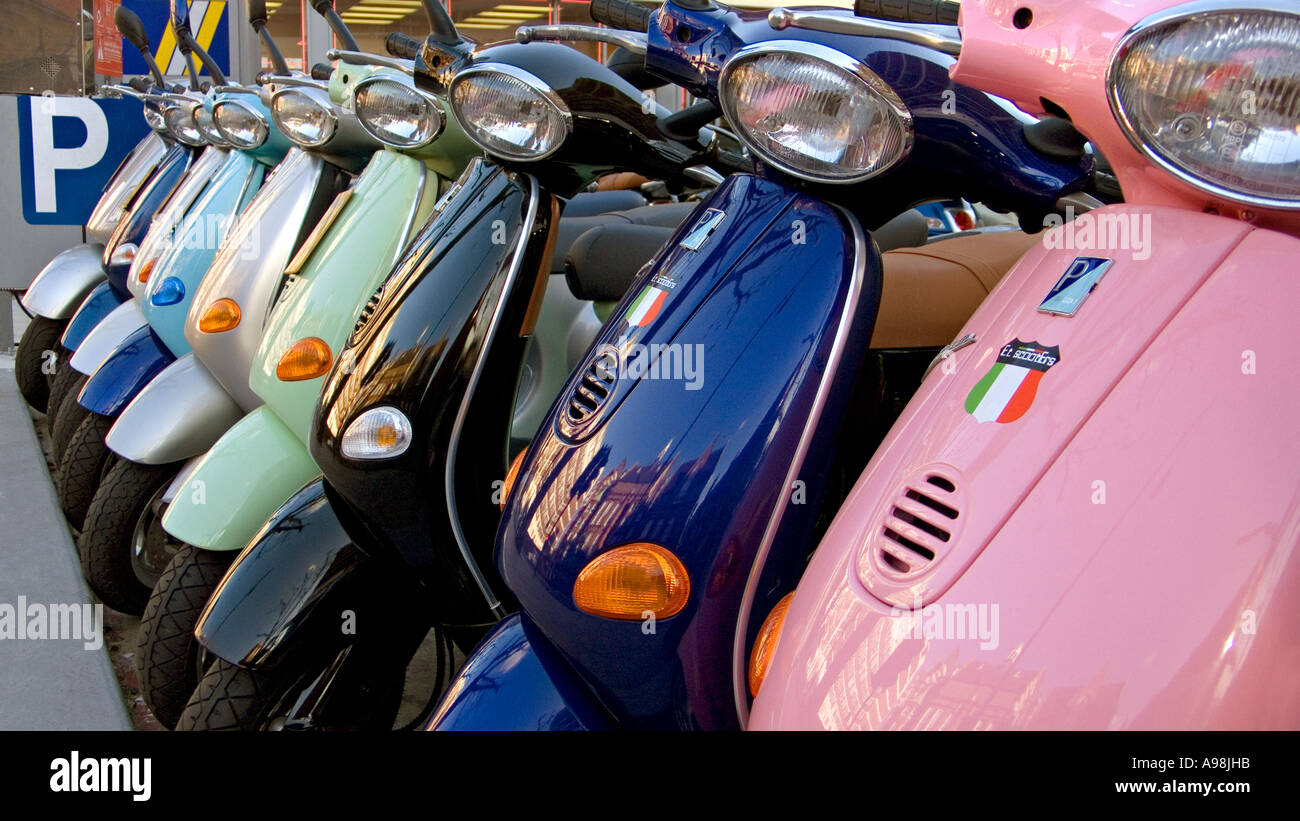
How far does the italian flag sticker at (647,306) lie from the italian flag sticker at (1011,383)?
18.7 inches

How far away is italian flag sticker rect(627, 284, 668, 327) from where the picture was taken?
56.4 inches

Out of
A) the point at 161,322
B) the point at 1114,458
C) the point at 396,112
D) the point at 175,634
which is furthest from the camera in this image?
the point at 161,322

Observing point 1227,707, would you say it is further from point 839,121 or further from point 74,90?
point 74,90

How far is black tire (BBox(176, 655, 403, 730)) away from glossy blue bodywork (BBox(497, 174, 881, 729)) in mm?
664

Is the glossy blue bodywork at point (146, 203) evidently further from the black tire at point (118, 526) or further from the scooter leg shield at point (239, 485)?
the scooter leg shield at point (239, 485)

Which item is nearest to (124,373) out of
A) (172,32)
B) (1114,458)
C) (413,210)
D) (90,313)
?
(90,313)

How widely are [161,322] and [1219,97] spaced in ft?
9.34

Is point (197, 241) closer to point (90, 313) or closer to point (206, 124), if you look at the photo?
point (206, 124)

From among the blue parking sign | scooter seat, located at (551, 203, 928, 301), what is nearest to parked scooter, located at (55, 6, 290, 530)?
scooter seat, located at (551, 203, 928, 301)

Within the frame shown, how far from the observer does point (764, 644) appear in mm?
1322

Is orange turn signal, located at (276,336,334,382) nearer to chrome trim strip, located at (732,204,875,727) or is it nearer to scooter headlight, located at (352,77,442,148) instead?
scooter headlight, located at (352,77,442,148)
